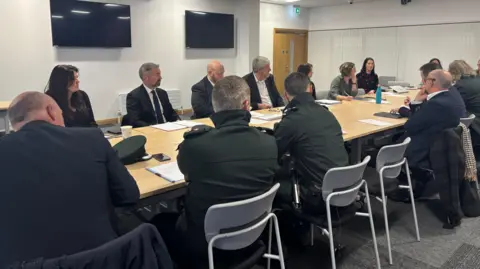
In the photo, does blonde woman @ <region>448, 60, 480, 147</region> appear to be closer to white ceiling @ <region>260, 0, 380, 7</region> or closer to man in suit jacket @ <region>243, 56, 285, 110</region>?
man in suit jacket @ <region>243, 56, 285, 110</region>

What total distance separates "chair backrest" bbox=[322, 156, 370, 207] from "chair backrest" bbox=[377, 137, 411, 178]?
0.41m

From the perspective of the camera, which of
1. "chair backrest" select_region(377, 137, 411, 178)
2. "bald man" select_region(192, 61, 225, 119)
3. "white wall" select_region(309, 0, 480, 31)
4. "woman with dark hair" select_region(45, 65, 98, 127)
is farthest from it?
"white wall" select_region(309, 0, 480, 31)

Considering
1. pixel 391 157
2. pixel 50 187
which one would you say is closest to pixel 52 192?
pixel 50 187

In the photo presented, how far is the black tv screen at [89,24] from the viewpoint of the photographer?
16.8 ft

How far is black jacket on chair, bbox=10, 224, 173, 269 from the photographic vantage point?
3.72 feet

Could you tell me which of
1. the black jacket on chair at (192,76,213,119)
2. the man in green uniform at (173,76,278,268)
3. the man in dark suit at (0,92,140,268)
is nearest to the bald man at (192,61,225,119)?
the black jacket on chair at (192,76,213,119)

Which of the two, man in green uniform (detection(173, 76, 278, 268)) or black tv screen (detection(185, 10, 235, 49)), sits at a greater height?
black tv screen (detection(185, 10, 235, 49))

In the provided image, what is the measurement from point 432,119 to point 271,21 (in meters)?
6.67

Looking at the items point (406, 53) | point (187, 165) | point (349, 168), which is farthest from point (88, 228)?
point (406, 53)

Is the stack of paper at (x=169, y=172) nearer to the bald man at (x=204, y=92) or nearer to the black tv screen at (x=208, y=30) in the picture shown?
the bald man at (x=204, y=92)

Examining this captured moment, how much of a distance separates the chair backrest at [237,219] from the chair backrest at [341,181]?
0.49m

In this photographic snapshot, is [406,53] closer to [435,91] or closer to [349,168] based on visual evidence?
[435,91]

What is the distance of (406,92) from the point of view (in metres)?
6.08

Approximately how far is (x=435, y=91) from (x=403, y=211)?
109 cm
